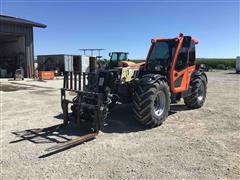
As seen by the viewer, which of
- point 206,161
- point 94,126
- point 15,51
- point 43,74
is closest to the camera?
point 206,161

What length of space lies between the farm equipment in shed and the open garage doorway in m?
19.0

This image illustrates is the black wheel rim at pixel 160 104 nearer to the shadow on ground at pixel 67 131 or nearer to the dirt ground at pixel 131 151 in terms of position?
the dirt ground at pixel 131 151

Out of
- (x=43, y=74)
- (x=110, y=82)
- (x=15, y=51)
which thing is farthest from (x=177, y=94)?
(x=15, y=51)

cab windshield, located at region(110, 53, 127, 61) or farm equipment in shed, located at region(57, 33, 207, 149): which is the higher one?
cab windshield, located at region(110, 53, 127, 61)

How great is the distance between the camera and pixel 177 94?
7.72m

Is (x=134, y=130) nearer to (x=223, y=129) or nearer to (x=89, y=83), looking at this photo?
(x=89, y=83)

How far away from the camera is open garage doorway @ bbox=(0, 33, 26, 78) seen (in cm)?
2412

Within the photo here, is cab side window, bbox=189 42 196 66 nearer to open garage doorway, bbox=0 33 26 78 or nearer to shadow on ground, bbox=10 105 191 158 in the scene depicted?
shadow on ground, bbox=10 105 191 158

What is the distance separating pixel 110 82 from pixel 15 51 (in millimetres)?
21604

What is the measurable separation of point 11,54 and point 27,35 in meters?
4.25

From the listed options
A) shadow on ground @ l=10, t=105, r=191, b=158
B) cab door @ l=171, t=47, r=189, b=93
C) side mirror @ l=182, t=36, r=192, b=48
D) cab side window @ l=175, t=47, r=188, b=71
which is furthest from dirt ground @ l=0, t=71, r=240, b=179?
side mirror @ l=182, t=36, r=192, b=48

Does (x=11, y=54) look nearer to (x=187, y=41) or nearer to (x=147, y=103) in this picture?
(x=187, y=41)

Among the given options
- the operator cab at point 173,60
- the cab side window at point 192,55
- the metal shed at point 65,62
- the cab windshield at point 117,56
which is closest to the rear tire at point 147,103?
the operator cab at point 173,60

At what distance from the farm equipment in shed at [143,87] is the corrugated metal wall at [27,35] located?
1705cm
